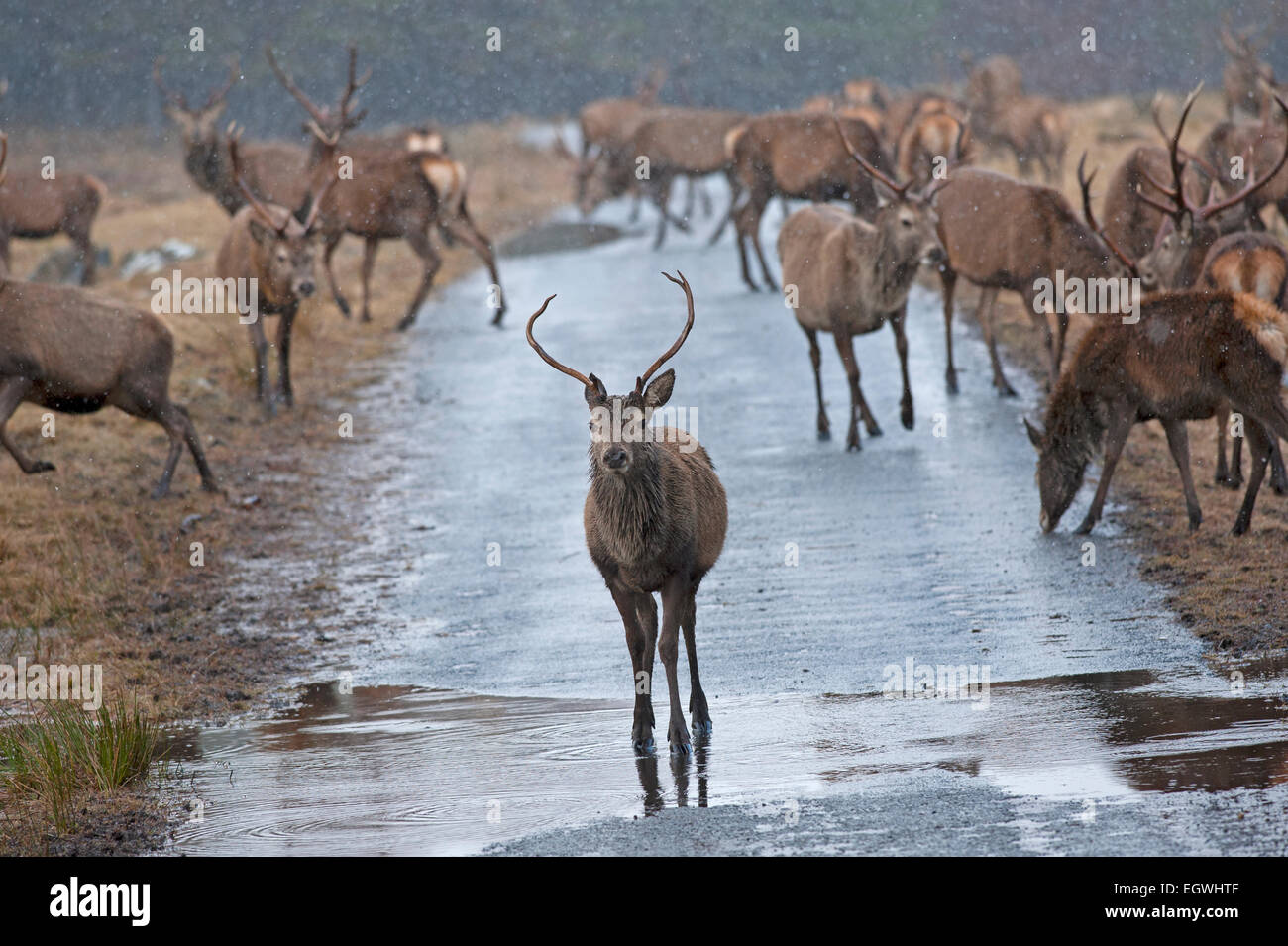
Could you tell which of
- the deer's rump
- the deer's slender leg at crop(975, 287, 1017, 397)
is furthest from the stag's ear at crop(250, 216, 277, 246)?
the deer's slender leg at crop(975, 287, 1017, 397)

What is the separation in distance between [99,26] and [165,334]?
49993 millimetres

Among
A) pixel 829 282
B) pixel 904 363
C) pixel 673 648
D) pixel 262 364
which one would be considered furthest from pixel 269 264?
pixel 673 648

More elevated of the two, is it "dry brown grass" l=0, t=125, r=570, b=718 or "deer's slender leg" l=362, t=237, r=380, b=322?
"deer's slender leg" l=362, t=237, r=380, b=322

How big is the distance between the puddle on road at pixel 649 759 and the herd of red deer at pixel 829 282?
392 mm

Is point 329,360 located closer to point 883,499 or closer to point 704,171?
point 883,499

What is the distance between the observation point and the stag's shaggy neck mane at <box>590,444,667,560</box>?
6.82m

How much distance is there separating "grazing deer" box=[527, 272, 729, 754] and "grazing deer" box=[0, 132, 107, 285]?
57.1 ft

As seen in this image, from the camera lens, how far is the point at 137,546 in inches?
410

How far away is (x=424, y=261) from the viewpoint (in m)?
→ 19.5

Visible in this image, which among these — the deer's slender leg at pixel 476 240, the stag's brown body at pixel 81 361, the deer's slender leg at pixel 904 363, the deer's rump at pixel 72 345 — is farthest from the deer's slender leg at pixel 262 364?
the deer's slender leg at pixel 904 363

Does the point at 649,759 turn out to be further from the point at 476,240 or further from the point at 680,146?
the point at 680,146

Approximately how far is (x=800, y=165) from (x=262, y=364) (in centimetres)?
846

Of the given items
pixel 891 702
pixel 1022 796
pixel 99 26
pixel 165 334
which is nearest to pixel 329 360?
pixel 165 334

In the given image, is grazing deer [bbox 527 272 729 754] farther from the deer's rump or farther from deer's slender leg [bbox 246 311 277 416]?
deer's slender leg [bbox 246 311 277 416]
